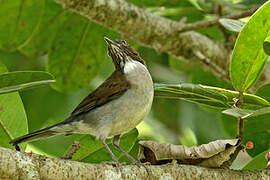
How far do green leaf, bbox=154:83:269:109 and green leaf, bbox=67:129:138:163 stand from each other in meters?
0.58

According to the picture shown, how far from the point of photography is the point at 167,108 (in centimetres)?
585

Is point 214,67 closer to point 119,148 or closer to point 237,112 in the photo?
point 119,148

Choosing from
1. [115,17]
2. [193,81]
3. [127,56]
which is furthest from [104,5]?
[193,81]

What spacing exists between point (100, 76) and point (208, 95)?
2.95 m

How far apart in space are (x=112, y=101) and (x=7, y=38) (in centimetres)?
A: 120

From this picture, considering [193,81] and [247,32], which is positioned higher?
[247,32]

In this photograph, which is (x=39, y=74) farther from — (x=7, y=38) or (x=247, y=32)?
(x=7, y=38)

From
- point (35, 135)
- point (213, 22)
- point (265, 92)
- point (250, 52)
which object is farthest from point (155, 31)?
point (250, 52)

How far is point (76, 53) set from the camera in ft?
15.5

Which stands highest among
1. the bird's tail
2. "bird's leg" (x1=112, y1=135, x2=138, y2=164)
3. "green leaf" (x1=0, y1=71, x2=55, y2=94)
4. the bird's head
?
"green leaf" (x1=0, y1=71, x2=55, y2=94)

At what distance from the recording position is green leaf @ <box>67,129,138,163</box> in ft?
9.98

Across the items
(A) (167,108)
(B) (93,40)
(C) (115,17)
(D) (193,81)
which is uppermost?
(C) (115,17)

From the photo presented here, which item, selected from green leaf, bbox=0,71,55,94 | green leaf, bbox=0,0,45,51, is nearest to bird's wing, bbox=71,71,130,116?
green leaf, bbox=0,0,45,51

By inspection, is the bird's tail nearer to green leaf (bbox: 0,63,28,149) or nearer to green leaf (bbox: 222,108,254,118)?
green leaf (bbox: 0,63,28,149)
